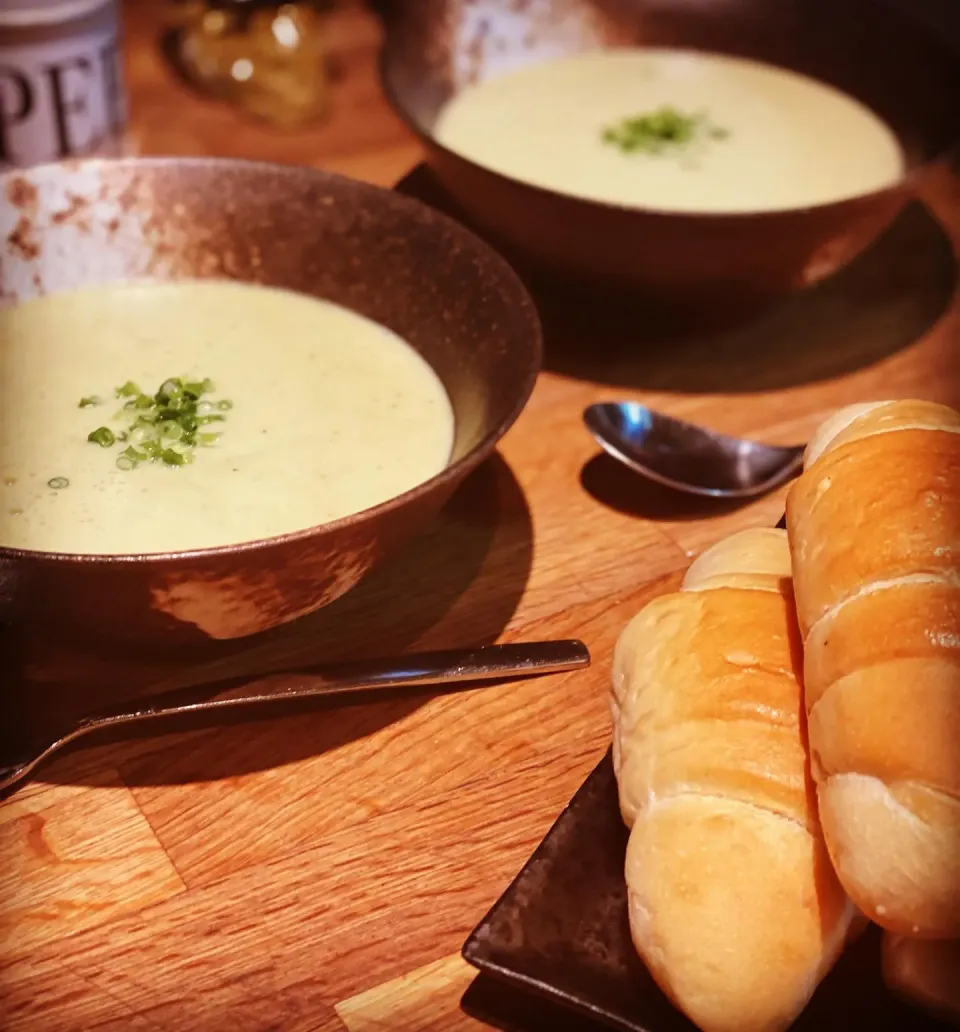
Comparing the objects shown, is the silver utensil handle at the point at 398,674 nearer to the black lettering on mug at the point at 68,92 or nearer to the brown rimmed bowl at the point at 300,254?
the brown rimmed bowl at the point at 300,254

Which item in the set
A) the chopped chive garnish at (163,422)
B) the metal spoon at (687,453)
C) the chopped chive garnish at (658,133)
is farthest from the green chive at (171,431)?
the chopped chive garnish at (658,133)

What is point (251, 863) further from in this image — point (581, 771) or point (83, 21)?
point (83, 21)

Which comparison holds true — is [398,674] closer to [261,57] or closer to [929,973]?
[929,973]

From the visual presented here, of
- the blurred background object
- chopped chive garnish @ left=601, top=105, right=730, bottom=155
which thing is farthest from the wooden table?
the blurred background object

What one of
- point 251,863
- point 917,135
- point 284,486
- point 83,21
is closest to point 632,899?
point 251,863

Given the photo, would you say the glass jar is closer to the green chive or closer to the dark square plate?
the green chive

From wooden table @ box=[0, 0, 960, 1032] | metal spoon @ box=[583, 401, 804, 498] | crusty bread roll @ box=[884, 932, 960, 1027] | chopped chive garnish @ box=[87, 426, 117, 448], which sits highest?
chopped chive garnish @ box=[87, 426, 117, 448]
